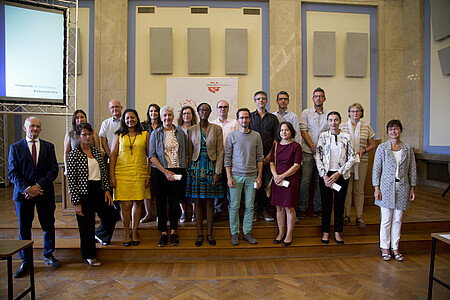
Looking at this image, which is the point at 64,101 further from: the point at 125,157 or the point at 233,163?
the point at 233,163

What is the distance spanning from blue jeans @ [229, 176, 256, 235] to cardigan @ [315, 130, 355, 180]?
0.87 meters

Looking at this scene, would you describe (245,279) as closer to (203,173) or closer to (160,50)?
(203,173)

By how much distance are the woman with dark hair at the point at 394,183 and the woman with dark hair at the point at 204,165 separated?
196 cm

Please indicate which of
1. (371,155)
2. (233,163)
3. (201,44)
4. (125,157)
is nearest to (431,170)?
(371,155)

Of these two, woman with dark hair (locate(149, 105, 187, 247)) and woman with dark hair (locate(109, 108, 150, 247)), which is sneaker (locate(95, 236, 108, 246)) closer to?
woman with dark hair (locate(109, 108, 150, 247))

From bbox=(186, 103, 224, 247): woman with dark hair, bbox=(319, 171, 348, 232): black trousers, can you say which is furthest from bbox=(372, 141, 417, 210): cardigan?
bbox=(186, 103, 224, 247): woman with dark hair

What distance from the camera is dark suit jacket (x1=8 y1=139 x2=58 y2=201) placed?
3.00 meters

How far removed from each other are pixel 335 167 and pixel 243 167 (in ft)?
3.70

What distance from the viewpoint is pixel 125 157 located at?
3.33 metres

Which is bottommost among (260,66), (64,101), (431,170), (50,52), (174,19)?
(431,170)

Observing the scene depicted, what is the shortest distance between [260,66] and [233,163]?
3.90 meters

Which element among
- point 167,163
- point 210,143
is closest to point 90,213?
point 167,163

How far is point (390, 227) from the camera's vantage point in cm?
344

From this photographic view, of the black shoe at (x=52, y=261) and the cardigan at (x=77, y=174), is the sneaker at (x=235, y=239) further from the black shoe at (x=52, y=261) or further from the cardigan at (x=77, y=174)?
the black shoe at (x=52, y=261)
